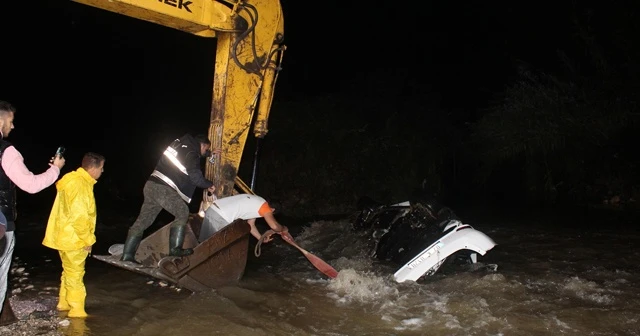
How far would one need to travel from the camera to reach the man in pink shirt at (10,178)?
4.05 metres

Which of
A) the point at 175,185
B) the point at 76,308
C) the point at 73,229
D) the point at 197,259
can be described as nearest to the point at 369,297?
the point at 197,259

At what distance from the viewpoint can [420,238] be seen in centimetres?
671

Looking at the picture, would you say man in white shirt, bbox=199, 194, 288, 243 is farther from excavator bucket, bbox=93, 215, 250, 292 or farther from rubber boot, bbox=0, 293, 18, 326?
rubber boot, bbox=0, 293, 18, 326

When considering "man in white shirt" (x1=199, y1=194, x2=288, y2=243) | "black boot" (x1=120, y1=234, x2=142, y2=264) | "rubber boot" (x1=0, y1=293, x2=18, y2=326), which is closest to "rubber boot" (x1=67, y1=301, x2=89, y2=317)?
"rubber boot" (x1=0, y1=293, x2=18, y2=326)

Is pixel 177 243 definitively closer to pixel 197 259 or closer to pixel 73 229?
pixel 197 259

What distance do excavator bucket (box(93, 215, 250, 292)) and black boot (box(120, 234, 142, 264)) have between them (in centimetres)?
11

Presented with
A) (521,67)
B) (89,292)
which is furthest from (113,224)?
(521,67)

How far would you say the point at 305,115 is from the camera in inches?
552

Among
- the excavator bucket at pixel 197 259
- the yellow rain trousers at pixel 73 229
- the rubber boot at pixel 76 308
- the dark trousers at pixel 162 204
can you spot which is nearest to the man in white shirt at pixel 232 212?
the excavator bucket at pixel 197 259

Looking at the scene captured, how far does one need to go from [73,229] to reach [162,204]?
120cm

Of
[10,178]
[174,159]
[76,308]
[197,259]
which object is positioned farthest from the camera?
[174,159]

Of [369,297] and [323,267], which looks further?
[323,267]

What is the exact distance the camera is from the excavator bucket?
206 inches

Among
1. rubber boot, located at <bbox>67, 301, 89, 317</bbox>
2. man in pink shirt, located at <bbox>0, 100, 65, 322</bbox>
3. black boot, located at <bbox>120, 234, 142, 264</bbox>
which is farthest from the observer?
black boot, located at <bbox>120, 234, 142, 264</bbox>
